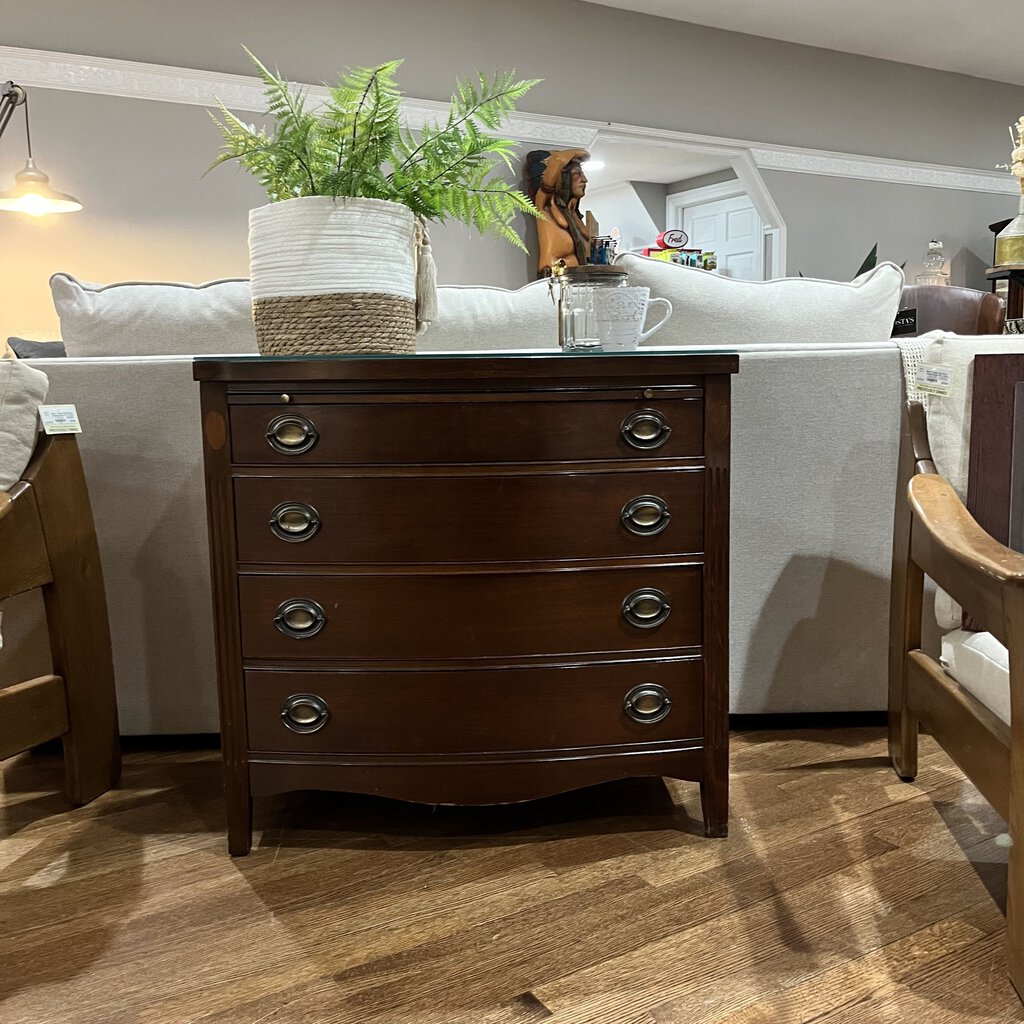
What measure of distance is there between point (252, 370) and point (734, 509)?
1.01m

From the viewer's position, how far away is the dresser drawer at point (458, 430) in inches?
54.0

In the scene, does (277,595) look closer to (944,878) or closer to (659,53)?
(944,878)

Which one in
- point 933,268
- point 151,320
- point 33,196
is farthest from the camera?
point 933,268

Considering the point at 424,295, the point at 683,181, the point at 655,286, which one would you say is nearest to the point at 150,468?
the point at 424,295

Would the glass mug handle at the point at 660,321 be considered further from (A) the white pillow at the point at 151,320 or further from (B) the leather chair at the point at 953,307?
(B) the leather chair at the point at 953,307

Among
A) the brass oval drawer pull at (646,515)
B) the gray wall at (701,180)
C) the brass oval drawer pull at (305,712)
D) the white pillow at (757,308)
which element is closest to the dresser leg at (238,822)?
the brass oval drawer pull at (305,712)

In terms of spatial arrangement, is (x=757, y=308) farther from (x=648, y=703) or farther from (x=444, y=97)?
(x=444, y=97)

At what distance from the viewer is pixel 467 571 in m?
1.40

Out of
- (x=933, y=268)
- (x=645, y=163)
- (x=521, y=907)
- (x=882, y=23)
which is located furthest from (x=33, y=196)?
(x=933, y=268)

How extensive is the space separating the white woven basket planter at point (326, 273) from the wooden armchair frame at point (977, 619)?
0.88m

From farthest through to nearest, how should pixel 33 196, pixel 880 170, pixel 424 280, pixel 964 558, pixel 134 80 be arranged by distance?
pixel 880 170 → pixel 134 80 → pixel 33 196 → pixel 424 280 → pixel 964 558

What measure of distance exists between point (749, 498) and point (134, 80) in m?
4.35

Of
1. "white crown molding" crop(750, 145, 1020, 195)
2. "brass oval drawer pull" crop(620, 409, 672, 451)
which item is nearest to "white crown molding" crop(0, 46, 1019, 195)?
"white crown molding" crop(750, 145, 1020, 195)

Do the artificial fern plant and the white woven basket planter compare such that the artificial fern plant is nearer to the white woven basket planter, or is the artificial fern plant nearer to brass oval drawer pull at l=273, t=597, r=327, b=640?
the white woven basket planter
